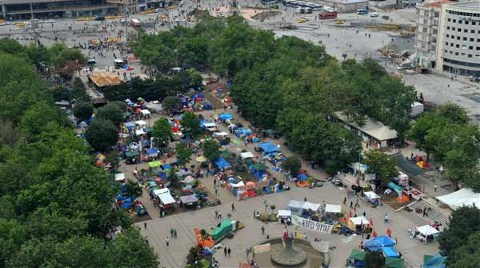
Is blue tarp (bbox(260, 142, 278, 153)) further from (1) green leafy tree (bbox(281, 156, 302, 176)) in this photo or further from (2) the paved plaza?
→ (1) green leafy tree (bbox(281, 156, 302, 176))

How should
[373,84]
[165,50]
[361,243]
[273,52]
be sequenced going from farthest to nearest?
[165,50]
[273,52]
[373,84]
[361,243]

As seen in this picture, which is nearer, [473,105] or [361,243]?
[361,243]

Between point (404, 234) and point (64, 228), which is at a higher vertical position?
point (64, 228)

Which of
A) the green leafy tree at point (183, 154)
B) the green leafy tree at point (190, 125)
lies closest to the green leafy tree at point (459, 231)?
the green leafy tree at point (183, 154)

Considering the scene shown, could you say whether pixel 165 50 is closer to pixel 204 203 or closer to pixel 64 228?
pixel 204 203

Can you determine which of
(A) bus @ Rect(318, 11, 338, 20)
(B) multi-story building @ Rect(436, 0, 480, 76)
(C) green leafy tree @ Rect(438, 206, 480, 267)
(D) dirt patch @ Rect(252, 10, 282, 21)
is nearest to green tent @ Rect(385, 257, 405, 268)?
(C) green leafy tree @ Rect(438, 206, 480, 267)

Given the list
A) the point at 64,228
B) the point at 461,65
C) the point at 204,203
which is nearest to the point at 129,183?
the point at 204,203

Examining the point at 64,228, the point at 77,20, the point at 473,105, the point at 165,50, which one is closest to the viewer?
the point at 64,228

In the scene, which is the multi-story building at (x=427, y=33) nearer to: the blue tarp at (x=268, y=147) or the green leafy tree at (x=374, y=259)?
the blue tarp at (x=268, y=147)
